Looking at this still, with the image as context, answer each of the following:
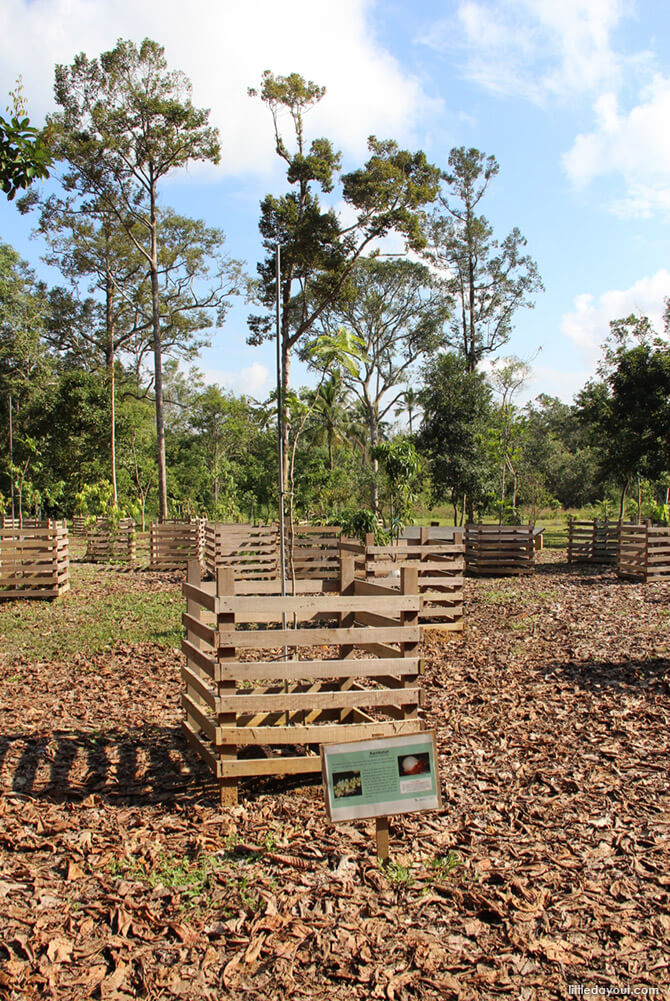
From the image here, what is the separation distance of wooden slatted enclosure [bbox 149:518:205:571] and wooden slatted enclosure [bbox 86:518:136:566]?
2443 mm

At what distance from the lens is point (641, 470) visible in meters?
25.9

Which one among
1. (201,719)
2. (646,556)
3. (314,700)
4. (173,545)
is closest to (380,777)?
(314,700)

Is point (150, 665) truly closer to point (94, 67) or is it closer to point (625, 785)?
point (625, 785)

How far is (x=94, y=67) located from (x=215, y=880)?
28.6 meters

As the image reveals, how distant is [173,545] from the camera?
21.7m

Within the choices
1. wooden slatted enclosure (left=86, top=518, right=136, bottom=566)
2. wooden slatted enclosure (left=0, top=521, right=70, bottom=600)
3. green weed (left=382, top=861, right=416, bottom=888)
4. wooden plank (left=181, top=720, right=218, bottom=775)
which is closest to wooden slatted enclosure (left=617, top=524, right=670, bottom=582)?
wooden slatted enclosure (left=0, top=521, right=70, bottom=600)

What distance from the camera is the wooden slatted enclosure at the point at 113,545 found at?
78.3 feet

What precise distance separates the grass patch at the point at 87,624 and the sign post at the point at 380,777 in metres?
6.79

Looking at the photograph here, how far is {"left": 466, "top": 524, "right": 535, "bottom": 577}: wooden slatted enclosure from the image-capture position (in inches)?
790

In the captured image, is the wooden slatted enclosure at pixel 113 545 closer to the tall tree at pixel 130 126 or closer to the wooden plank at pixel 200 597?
the tall tree at pixel 130 126

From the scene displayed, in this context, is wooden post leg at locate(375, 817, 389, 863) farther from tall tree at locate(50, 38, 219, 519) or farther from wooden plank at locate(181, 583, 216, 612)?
tall tree at locate(50, 38, 219, 519)

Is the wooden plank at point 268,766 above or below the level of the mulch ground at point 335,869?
above

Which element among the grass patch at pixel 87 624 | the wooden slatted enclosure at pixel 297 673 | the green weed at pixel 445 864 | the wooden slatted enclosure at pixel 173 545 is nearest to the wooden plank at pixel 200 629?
the wooden slatted enclosure at pixel 297 673

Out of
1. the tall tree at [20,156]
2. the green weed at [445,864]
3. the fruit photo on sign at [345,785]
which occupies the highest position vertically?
the tall tree at [20,156]
